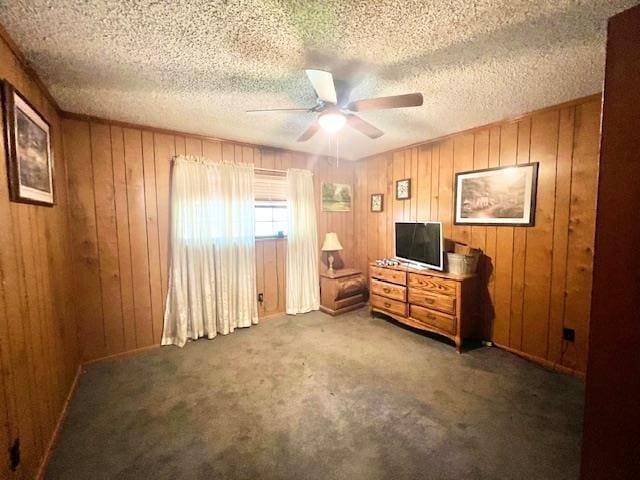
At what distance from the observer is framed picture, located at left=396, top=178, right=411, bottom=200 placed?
3584mm

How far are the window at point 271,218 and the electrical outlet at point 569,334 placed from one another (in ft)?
10.2

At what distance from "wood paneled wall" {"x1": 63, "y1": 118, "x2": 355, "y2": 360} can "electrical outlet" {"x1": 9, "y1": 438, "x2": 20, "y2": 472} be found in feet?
4.96

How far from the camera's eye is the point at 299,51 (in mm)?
1544

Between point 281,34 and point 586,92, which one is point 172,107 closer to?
point 281,34

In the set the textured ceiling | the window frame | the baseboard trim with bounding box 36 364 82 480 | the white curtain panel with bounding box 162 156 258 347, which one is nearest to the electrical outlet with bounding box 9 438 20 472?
the baseboard trim with bounding box 36 364 82 480

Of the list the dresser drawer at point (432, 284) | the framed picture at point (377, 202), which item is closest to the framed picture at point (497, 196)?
the dresser drawer at point (432, 284)

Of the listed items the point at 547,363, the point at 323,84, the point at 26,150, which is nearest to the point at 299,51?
the point at 323,84

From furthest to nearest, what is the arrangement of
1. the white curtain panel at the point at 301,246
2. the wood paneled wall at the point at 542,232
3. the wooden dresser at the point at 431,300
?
the white curtain panel at the point at 301,246
the wooden dresser at the point at 431,300
the wood paneled wall at the point at 542,232

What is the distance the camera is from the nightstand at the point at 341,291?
3.71 meters

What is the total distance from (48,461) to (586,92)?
14.3 ft

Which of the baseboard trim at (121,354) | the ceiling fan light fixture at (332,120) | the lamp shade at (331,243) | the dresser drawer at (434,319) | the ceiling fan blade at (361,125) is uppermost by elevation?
the ceiling fan blade at (361,125)

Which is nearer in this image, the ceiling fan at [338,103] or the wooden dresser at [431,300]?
the ceiling fan at [338,103]

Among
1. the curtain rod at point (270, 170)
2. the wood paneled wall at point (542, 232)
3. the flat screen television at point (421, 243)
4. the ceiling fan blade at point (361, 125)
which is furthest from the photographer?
the curtain rod at point (270, 170)

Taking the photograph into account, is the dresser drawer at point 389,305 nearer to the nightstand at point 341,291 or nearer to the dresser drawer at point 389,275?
the dresser drawer at point 389,275
